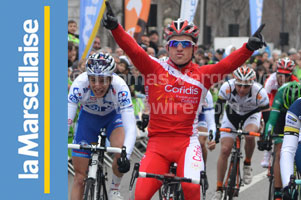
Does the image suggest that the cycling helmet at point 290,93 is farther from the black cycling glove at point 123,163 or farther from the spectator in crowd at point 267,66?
the spectator in crowd at point 267,66

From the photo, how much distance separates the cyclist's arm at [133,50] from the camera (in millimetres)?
5707

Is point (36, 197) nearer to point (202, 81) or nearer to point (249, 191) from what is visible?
point (202, 81)

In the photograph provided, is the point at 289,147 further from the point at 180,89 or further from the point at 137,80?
the point at 137,80

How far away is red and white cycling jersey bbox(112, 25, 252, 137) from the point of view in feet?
19.5

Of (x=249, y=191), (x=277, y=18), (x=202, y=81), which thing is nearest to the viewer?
(x=202, y=81)

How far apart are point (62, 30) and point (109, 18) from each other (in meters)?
1.82

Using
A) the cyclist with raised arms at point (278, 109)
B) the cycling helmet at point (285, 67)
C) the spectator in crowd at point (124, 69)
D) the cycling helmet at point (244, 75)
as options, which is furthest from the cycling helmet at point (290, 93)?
the spectator in crowd at point (124, 69)

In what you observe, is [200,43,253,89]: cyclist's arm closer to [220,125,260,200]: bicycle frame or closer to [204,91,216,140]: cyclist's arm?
[220,125,260,200]: bicycle frame

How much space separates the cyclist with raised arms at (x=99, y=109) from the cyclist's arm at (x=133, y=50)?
0.76 metres

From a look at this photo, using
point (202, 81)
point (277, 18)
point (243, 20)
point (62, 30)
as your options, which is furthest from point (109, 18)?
point (277, 18)

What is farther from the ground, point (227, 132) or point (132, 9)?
point (132, 9)

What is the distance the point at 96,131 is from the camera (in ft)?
24.3

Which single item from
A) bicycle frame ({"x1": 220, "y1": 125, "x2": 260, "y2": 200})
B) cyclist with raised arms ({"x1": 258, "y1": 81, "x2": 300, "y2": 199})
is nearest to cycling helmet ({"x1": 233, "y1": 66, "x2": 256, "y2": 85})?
bicycle frame ({"x1": 220, "y1": 125, "x2": 260, "y2": 200})

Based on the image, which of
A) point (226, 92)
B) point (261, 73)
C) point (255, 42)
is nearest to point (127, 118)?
point (255, 42)
